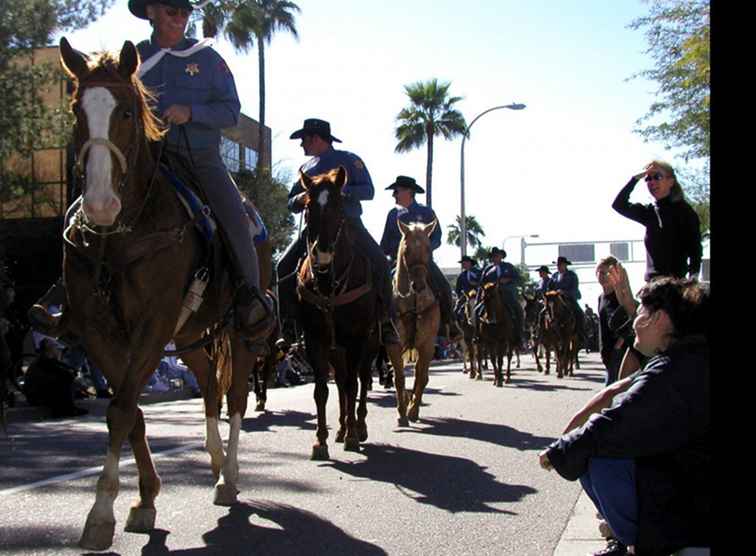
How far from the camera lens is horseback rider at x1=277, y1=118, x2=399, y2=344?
1053 centimetres

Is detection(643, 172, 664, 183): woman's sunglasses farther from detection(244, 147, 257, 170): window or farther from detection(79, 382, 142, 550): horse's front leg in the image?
detection(244, 147, 257, 170): window

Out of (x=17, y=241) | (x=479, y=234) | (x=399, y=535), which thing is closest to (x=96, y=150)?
(x=399, y=535)

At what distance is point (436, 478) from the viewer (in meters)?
8.18

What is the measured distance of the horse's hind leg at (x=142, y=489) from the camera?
5.93 meters

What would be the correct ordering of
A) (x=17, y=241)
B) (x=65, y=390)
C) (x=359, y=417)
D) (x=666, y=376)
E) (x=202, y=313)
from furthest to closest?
(x=17, y=241), (x=65, y=390), (x=359, y=417), (x=202, y=313), (x=666, y=376)

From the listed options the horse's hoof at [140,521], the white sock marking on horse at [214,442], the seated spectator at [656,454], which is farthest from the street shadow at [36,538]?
the seated spectator at [656,454]

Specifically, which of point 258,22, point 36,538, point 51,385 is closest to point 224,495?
point 36,538

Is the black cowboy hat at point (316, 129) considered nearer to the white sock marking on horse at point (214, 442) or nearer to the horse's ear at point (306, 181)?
the horse's ear at point (306, 181)

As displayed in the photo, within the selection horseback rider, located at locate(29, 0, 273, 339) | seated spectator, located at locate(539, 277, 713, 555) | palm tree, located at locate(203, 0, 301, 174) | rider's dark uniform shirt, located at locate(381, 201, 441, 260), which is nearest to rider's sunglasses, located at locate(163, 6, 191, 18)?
horseback rider, located at locate(29, 0, 273, 339)

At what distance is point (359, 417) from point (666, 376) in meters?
6.63

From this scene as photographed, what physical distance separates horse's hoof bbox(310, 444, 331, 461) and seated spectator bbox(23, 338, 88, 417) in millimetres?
6879

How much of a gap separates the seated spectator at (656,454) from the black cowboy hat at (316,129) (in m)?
6.97

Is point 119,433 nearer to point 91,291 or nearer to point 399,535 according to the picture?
point 91,291

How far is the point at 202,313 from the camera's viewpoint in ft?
22.5
